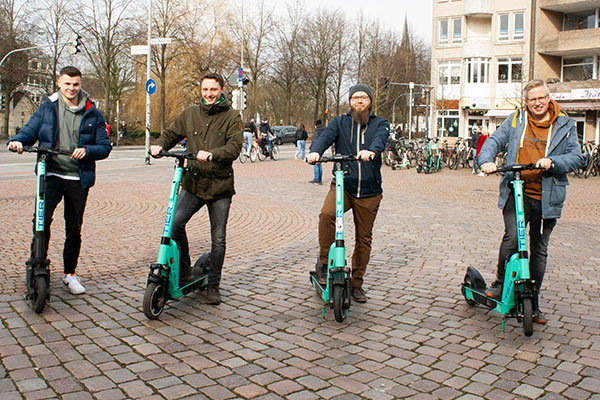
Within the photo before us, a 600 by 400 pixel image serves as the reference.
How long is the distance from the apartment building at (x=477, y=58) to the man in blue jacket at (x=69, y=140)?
42061 mm

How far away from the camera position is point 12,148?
4.55 metres

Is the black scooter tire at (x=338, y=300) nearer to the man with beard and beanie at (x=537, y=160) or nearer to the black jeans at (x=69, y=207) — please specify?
the man with beard and beanie at (x=537, y=160)

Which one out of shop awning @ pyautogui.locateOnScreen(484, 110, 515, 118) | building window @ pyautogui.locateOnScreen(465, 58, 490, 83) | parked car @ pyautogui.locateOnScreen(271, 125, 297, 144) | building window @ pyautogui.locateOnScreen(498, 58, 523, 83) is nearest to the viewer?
building window @ pyautogui.locateOnScreen(498, 58, 523, 83)

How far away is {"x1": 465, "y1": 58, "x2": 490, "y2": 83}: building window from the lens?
157 feet

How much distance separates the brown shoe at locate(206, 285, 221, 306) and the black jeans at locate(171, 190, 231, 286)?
4 centimetres

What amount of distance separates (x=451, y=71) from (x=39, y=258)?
4836 cm

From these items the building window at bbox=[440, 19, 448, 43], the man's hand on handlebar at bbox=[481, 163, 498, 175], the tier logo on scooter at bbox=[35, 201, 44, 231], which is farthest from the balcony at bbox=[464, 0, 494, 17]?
the tier logo on scooter at bbox=[35, 201, 44, 231]

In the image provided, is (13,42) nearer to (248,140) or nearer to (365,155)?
(248,140)

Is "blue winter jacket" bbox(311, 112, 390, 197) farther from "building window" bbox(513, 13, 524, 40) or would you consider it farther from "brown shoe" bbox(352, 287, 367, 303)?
"building window" bbox(513, 13, 524, 40)

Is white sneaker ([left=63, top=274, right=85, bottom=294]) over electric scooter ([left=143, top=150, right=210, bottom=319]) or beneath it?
beneath

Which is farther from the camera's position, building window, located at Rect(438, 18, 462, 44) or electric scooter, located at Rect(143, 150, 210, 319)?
building window, located at Rect(438, 18, 462, 44)

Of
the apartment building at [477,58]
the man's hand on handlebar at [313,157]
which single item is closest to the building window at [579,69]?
the apartment building at [477,58]

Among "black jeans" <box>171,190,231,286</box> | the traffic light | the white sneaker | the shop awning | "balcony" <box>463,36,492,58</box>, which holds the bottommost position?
the white sneaker

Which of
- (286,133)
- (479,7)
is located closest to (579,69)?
(479,7)
